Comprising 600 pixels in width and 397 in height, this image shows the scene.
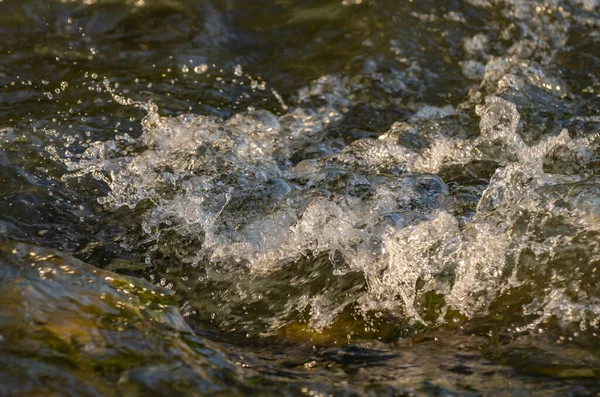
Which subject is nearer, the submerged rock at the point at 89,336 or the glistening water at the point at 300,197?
the submerged rock at the point at 89,336

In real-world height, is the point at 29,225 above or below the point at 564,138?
below

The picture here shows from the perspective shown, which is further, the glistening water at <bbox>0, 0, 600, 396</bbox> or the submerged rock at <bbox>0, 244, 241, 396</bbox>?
the glistening water at <bbox>0, 0, 600, 396</bbox>

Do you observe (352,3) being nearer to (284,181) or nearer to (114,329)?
(284,181)

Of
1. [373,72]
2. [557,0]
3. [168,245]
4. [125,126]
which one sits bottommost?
[168,245]

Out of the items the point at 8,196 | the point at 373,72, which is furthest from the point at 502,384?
the point at 373,72

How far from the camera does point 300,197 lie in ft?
10.6

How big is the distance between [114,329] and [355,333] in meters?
0.87

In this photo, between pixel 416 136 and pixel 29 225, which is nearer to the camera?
pixel 29 225

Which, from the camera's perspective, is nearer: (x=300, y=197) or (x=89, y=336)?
(x=89, y=336)

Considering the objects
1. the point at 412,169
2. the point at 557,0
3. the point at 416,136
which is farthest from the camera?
the point at 557,0

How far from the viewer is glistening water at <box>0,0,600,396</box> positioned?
2.20 m

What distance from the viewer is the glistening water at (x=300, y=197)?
2.20 meters

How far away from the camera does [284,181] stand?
3547 millimetres

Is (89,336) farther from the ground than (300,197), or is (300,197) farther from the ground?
(300,197)
